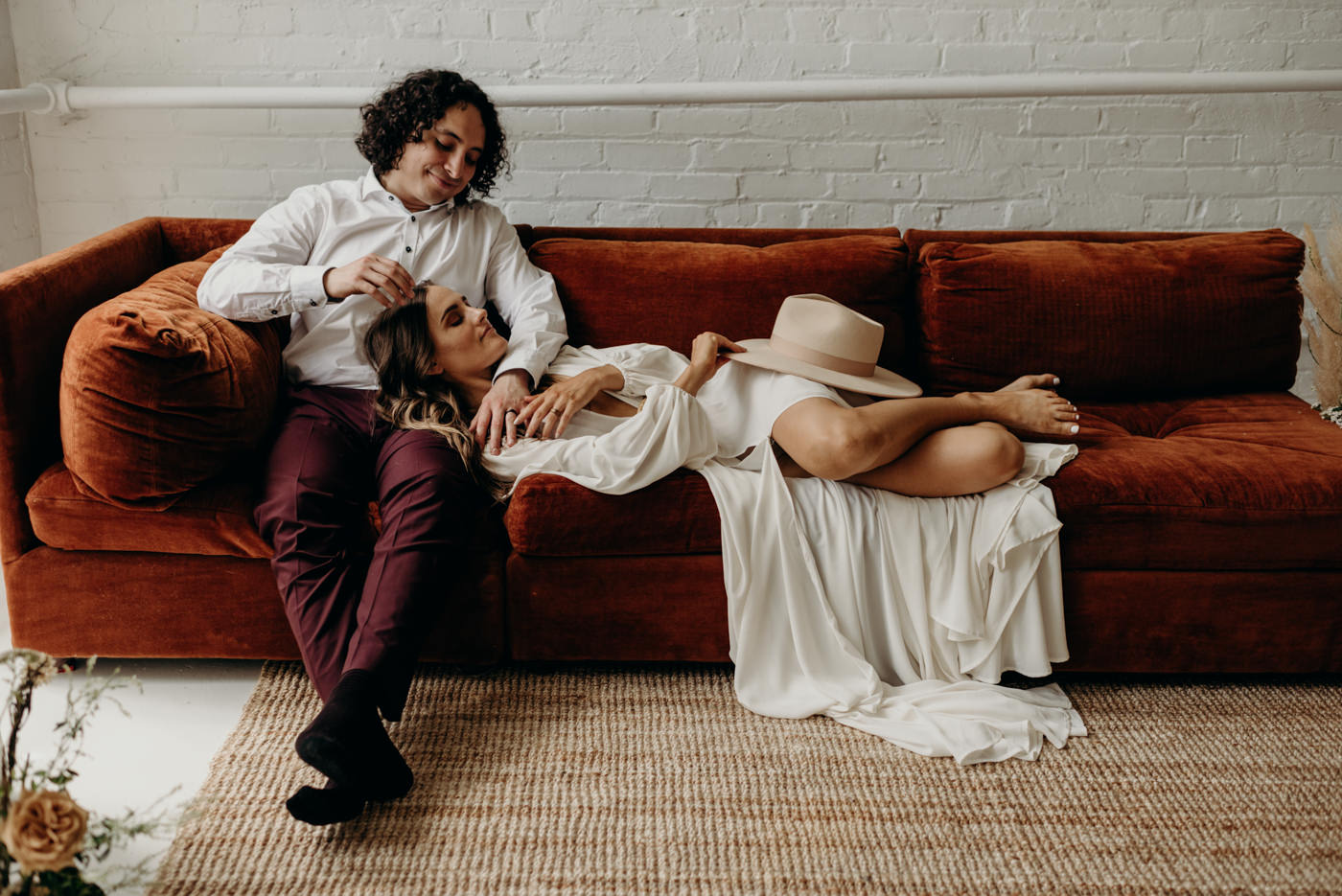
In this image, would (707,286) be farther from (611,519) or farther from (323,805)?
(323,805)

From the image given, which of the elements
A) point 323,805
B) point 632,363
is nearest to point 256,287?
point 632,363

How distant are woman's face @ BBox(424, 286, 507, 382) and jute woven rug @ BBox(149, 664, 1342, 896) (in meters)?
0.63

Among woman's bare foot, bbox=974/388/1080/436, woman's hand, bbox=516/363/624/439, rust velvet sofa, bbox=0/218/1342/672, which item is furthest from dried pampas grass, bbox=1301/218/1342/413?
woman's hand, bbox=516/363/624/439

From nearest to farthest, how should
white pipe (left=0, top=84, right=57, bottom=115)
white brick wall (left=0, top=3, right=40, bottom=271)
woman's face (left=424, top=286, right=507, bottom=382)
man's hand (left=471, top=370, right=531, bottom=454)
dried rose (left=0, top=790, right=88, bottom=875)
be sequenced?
1. dried rose (left=0, top=790, right=88, bottom=875)
2. man's hand (left=471, top=370, right=531, bottom=454)
3. woman's face (left=424, top=286, right=507, bottom=382)
4. white pipe (left=0, top=84, right=57, bottom=115)
5. white brick wall (left=0, top=3, right=40, bottom=271)

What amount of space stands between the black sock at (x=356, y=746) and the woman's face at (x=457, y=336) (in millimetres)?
725

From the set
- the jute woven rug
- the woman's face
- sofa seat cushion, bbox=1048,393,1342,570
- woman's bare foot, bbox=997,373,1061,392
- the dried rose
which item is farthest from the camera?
woman's bare foot, bbox=997,373,1061,392

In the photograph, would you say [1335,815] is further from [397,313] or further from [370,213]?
[370,213]

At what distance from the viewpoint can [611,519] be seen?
6.11 feet

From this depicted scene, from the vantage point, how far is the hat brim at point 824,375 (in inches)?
80.3

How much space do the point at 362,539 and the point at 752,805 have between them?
850 millimetres

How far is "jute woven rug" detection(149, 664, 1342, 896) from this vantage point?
1.46 meters

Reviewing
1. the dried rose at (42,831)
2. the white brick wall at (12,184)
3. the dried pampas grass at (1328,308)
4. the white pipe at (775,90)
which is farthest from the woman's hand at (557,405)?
the dried pampas grass at (1328,308)

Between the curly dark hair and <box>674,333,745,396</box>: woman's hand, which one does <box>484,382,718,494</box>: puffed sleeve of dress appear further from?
the curly dark hair

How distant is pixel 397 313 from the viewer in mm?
2061
